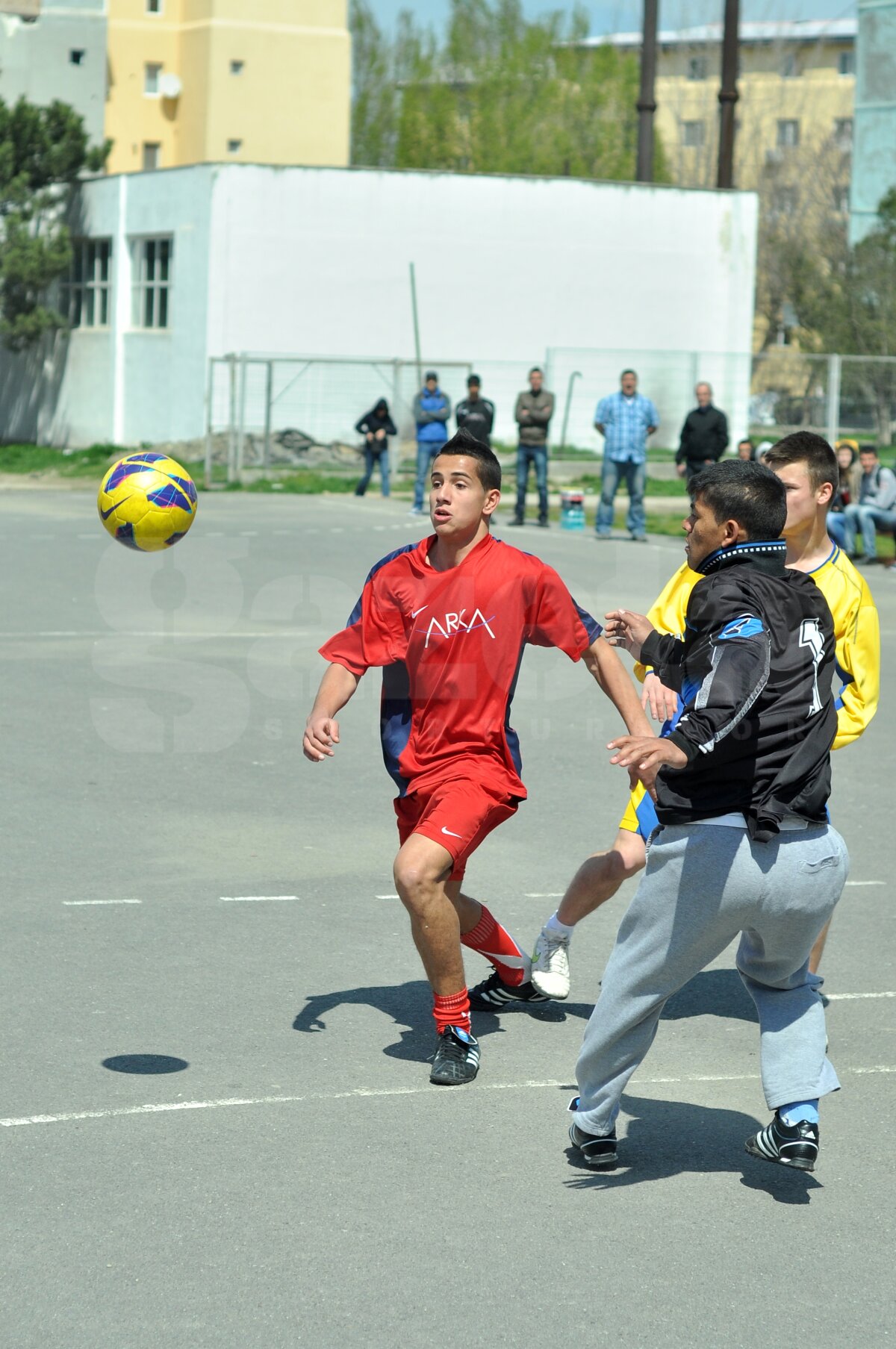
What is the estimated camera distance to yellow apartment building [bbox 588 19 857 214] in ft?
238

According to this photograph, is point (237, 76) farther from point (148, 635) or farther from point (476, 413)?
point (148, 635)

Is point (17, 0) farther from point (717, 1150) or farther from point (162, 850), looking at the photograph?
point (717, 1150)

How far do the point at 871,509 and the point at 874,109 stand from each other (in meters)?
40.5

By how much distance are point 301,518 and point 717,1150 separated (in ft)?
65.7

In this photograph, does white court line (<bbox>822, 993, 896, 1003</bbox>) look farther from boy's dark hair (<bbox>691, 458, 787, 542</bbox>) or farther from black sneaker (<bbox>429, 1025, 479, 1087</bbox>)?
boy's dark hair (<bbox>691, 458, 787, 542</bbox>)

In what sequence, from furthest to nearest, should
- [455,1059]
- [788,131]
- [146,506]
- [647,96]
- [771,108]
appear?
[788,131], [771,108], [647,96], [146,506], [455,1059]

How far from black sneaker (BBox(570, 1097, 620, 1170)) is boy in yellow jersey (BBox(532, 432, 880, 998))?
1.33 meters

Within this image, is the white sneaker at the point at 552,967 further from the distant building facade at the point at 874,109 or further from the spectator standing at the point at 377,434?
the distant building facade at the point at 874,109

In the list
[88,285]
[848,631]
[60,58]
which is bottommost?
[848,631]

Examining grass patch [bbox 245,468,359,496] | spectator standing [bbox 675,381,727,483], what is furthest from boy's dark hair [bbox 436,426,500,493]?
grass patch [bbox 245,468,359,496]

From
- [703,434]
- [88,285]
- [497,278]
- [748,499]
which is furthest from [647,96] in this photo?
[748,499]

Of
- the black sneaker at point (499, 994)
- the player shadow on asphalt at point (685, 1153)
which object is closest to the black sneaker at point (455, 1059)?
the player shadow on asphalt at point (685, 1153)

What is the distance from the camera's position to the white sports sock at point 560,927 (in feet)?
19.6

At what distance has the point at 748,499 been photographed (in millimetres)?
4375
